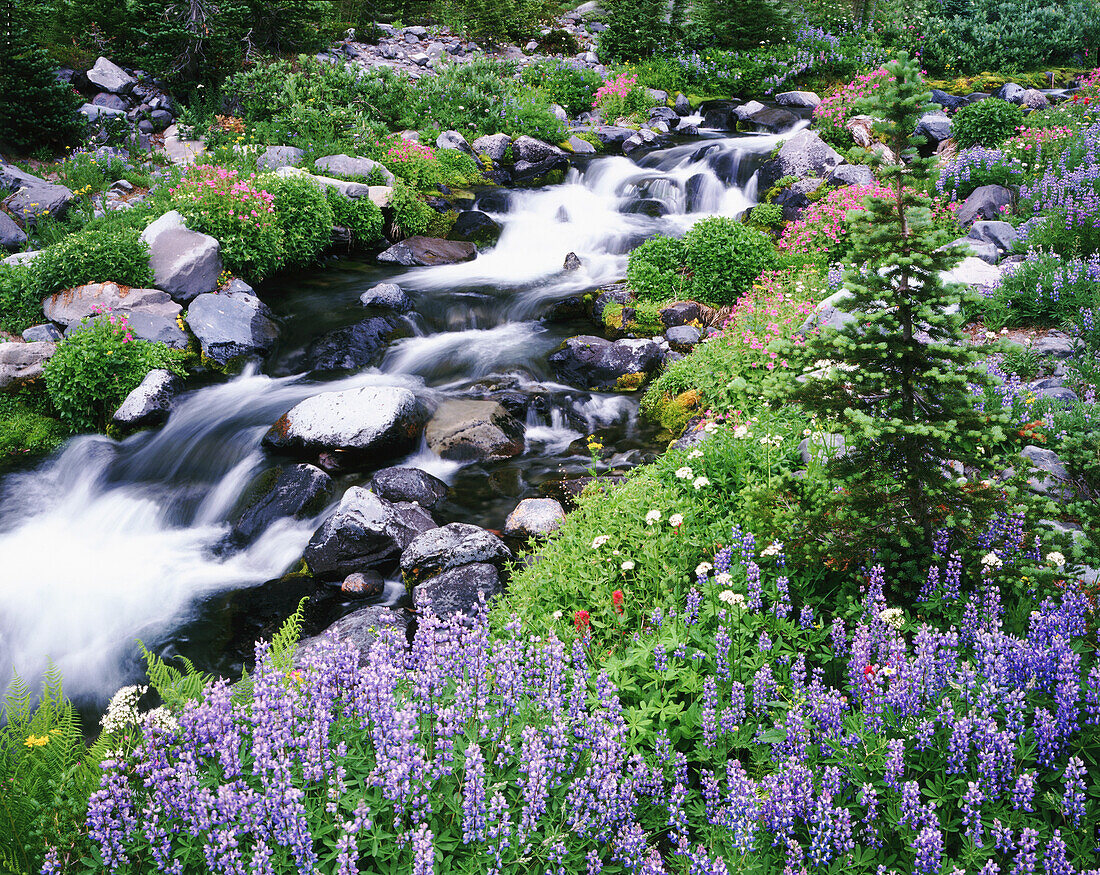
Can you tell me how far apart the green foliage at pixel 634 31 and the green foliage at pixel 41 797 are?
86.5ft

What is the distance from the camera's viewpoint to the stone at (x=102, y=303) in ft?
37.2

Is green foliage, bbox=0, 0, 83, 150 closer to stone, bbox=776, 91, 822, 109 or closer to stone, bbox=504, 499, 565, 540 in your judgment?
stone, bbox=504, 499, 565, 540

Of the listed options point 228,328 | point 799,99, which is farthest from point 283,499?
point 799,99

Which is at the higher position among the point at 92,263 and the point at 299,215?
the point at 299,215

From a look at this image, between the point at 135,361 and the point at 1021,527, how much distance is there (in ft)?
35.6

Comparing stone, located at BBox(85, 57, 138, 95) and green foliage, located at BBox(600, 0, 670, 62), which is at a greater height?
green foliage, located at BBox(600, 0, 670, 62)

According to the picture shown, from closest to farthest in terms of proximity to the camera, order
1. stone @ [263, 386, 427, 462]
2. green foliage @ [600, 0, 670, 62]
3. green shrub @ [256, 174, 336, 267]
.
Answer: stone @ [263, 386, 427, 462], green shrub @ [256, 174, 336, 267], green foliage @ [600, 0, 670, 62]

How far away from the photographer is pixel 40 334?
1105 centimetres

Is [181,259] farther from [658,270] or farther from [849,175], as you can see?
[849,175]

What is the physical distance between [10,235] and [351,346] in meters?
6.71

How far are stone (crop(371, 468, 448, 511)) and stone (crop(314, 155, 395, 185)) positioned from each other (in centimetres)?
941

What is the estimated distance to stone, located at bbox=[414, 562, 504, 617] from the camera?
6.73 metres

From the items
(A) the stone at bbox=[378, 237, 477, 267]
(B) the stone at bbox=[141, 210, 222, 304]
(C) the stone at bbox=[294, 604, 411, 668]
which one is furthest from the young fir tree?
(A) the stone at bbox=[378, 237, 477, 267]

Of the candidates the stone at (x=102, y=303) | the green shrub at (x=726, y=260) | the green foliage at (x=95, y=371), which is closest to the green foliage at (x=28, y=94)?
the stone at (x=102, y=303)
